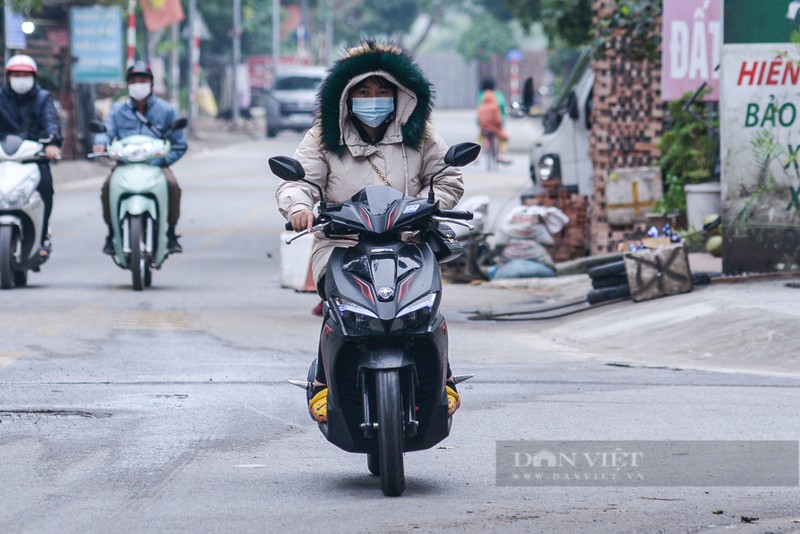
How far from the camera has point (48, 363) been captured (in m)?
9.80

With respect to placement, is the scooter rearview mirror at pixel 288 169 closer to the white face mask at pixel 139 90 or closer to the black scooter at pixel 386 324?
the black scooter at pixel 386 324

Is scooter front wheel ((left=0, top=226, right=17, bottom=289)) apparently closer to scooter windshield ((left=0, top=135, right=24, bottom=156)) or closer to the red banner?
scooter windshield ((left=0, top=135, right=24, bottom=156))

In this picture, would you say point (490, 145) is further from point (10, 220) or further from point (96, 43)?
point (10, 220)

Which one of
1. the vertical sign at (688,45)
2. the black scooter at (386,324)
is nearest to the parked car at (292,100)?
the vertical sign at (688,45)

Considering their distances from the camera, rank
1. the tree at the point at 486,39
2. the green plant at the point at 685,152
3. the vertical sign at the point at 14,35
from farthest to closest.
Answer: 1. the tree at the point at 486,39
2. the vertical sign at the point at 14,35
3. the green plant at the point at 685,152

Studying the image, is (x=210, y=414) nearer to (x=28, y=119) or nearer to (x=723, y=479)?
(x=723, y=479)

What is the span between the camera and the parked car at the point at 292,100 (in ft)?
161

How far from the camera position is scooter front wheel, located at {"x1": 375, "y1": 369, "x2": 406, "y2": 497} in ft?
19.5

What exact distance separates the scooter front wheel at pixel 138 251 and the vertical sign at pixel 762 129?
490 cm

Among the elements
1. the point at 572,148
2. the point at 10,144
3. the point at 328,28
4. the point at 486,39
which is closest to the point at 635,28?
the point at 572,148

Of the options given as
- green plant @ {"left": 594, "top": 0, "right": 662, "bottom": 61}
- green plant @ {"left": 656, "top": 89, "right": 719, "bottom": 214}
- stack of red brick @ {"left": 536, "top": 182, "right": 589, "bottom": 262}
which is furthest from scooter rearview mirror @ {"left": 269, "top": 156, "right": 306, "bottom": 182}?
stack of red brick @ {"left": 536, "top": 182, "right": 589, "bottom": 262}

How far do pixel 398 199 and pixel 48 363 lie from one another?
433cm

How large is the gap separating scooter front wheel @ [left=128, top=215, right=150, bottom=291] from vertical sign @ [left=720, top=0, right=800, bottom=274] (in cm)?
490

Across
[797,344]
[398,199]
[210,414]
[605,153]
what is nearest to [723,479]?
[398,199]
